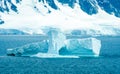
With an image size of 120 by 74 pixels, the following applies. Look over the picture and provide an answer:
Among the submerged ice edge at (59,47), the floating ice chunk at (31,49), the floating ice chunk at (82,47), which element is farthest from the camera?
the floating ice chunk at (31,49)

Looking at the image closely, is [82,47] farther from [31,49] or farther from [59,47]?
[31,49]

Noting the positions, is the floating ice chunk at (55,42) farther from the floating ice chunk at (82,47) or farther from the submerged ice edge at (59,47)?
the floating ice chunk at (82,47)

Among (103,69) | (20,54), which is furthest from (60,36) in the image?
(103,69)

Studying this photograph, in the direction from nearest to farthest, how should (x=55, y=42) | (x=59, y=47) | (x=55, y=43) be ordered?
(x=55, y=43), (x=55, y=42), (x=59, y=47)

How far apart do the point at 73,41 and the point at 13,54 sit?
10810 mm

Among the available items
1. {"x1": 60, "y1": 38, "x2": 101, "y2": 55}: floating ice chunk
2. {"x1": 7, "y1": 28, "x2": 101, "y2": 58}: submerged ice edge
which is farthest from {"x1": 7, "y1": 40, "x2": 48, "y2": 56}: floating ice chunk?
{"x1": 60, "y1": 38, "x2": 101, "y2": 55}: floating ice chunk

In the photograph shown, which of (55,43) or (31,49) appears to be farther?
(31,49)

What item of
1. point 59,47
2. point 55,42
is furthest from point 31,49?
point 59,47

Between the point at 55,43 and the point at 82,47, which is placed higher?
the point at 55,43

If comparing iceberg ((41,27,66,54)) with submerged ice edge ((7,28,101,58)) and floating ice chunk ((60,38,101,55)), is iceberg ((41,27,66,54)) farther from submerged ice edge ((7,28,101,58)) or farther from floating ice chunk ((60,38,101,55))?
floating ice chunk ((60,38,101,55))

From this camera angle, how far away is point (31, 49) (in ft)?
291

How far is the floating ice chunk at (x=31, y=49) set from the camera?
87875 millimetres

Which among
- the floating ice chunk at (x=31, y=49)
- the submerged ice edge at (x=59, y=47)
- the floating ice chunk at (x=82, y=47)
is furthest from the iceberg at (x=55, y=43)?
the floating ice chunk at (x=31, y=49)

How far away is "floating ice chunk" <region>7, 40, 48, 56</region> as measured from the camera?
288ft
